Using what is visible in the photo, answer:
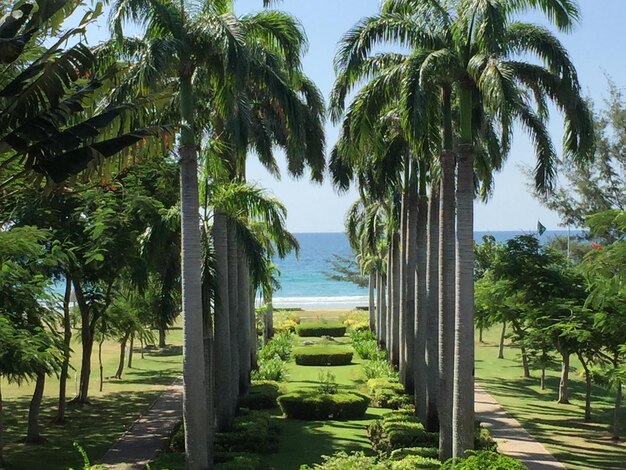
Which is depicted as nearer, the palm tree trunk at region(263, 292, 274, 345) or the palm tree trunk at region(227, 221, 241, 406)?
the palm tree trunk at region(227, 221, 241, 406)

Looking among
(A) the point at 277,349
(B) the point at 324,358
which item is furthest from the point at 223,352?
(A) the point at 277,349

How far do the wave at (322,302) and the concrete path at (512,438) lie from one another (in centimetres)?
7611

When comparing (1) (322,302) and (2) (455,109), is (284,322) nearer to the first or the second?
(2) (455,109)

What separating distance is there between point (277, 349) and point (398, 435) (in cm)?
2029

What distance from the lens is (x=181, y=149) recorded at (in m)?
16.1

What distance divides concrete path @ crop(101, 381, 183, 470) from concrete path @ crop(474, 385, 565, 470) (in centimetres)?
841

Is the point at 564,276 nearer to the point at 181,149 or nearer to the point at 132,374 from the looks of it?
the point at 181,149

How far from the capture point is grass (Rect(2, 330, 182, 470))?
19.1m

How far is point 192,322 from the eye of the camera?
15727 mm

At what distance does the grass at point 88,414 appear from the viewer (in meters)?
19.1

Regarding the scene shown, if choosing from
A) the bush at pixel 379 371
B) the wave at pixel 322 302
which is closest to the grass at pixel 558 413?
the bush at pixel 379 371

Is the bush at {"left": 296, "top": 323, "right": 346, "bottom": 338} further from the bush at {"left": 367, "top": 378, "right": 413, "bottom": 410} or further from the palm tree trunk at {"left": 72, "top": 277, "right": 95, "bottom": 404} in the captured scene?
the palm tree trunk at {"left": 72, "top": 277, "right": 95, "bottom": 404}

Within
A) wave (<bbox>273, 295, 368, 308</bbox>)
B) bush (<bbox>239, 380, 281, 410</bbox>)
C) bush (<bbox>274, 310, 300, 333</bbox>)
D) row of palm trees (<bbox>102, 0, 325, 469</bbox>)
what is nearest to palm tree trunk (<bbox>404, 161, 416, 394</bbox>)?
row of palm trees (<bbox>102, 0, 325, 469</bbox>)

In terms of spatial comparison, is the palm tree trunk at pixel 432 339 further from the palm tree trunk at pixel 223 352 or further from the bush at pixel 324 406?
the palm tree trunk at pixel 223 352
